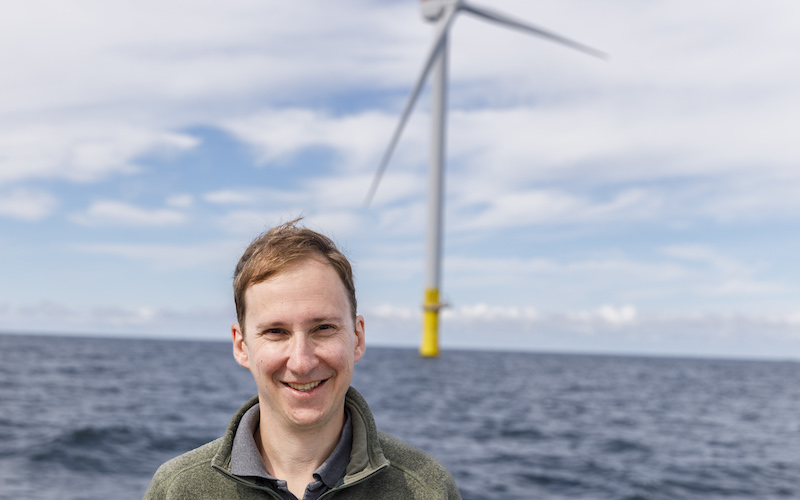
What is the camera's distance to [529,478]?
18.1 m

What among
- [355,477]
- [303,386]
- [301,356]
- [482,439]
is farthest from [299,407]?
[482,439]

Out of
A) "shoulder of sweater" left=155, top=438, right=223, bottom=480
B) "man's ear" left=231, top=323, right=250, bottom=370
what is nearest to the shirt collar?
"shoulder of sweater" left=155, top=438, right=223, bottom=480

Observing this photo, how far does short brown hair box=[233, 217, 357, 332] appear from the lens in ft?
9.45

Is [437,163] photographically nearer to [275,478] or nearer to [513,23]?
[513,23]

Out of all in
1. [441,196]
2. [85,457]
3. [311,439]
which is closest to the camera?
[311,439]

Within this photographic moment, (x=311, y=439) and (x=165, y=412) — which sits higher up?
(x=311, y=439)

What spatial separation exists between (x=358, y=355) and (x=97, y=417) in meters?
26.9

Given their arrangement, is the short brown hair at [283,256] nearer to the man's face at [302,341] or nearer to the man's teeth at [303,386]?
the man's face at [302,341]

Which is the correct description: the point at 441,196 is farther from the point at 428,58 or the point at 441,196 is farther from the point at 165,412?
the point at 165,412

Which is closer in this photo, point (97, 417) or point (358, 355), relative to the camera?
point (358, 355)

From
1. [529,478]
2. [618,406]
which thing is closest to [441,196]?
[618,406]

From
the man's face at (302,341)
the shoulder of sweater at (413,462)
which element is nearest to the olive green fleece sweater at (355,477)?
the shoulder of sweater at (413,462)

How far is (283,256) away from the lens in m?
2.88

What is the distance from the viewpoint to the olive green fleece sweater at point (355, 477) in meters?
2.90
